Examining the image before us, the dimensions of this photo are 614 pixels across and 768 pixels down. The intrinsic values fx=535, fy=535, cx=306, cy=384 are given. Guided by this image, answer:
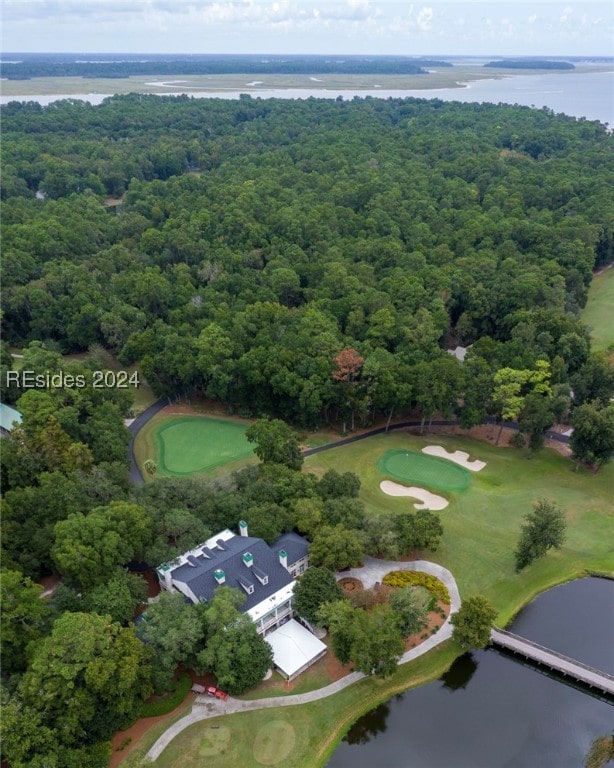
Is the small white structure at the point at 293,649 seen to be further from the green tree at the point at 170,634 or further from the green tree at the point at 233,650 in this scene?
the green tree at the point at 170,634

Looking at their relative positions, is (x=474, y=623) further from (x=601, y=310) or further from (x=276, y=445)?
(x=601, y=310)

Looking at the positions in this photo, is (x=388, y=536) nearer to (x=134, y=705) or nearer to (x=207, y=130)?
(x=134, y=705)

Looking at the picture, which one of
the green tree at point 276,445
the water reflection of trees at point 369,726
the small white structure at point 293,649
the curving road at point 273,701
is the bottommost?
the water reflection of trees at point 369,726

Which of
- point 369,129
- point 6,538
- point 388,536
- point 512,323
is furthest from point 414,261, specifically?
point 369,129

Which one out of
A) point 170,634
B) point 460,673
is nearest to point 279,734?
point 170,634

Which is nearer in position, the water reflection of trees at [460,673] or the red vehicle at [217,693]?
the red vehicle at [217,693]

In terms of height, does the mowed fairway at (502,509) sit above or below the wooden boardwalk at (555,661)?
above

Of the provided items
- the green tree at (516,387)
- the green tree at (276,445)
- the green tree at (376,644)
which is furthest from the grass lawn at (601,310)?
the green tree at (376,644)
